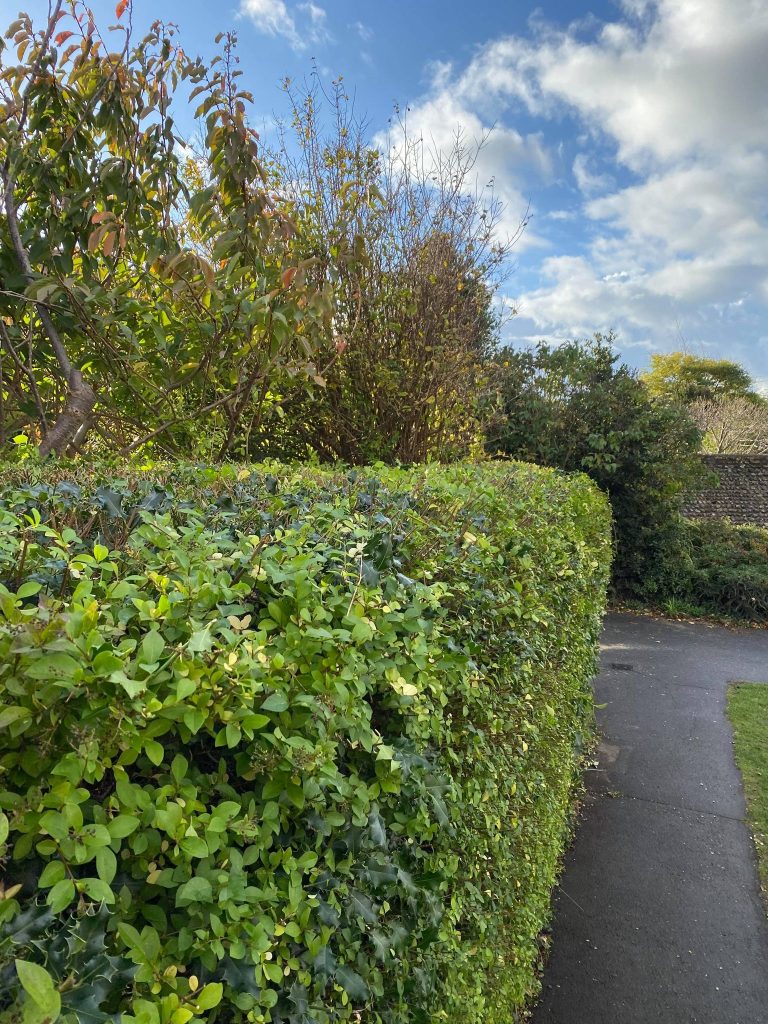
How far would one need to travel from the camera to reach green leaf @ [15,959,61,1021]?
2.45 ft

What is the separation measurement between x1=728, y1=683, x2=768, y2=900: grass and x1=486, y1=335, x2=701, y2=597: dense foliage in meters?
5.55

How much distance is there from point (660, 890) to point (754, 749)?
115 inches

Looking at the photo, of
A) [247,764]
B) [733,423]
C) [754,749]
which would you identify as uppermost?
[733,423]

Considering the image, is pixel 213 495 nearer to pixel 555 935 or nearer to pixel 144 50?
pixel 555 935

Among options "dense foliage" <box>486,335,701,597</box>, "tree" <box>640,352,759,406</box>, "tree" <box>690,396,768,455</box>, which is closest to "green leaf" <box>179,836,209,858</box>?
"dense foliage" <box>486,335,701,597</box>

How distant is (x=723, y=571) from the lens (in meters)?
13.5

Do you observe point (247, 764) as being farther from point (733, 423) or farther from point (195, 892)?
point (733, 423)

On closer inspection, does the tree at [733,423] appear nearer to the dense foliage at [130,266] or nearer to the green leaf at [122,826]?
the dense foliage at [130,266]

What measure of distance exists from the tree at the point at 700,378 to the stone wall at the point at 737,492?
23.6 meters

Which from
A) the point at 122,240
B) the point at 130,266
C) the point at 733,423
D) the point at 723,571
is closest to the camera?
the point at 122,240

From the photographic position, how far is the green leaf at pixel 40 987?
0.75 m

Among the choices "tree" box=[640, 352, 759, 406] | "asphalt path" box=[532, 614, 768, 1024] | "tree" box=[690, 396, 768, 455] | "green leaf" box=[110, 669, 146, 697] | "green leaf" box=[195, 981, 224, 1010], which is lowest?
"asphalt path" box=[532, 614, 768, 1024]

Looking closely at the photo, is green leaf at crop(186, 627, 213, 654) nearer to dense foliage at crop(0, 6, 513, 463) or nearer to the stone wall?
dense foliage at crop(0, 6, 513, 463)

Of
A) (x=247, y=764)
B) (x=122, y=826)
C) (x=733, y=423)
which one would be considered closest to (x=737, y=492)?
(x=733, y=423)
